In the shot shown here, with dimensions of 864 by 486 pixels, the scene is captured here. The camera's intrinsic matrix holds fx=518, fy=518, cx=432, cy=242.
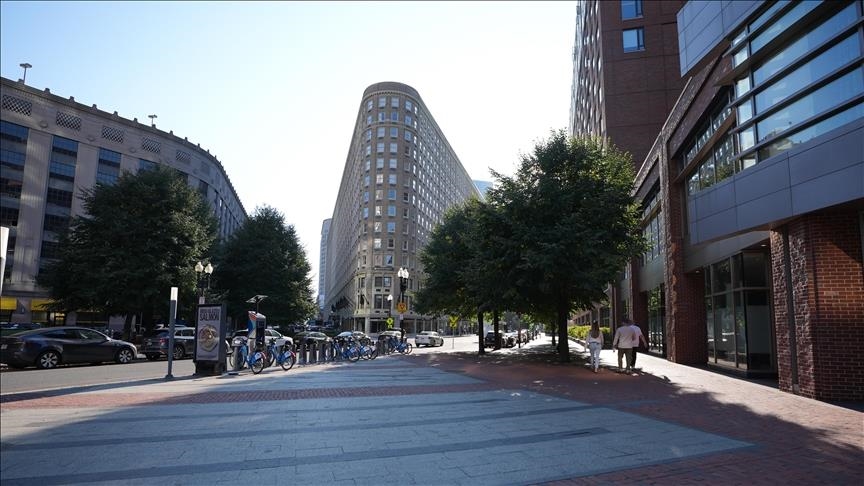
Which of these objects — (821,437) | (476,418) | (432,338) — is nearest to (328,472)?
(476,418)

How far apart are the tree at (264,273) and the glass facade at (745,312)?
114 feet

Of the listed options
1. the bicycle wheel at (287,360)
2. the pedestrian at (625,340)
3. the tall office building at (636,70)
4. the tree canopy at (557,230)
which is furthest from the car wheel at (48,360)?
the tall office building at (636,70)

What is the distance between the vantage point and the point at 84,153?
5281 cm

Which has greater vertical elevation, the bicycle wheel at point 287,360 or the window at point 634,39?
the window at point 634,39

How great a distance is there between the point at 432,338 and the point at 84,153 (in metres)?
40.2

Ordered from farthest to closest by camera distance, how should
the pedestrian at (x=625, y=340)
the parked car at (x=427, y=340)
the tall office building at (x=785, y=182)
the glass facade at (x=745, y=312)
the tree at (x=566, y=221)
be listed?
the parked car at (x=427, y=340)
the tree at (x=566, y=221)
the pedestrian at (x=625, y=340)
the glass facade at (x=745, y=312)
the tall office building at (x=785, y=182)

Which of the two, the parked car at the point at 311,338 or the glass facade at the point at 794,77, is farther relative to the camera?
the parked car at the point at 311,338

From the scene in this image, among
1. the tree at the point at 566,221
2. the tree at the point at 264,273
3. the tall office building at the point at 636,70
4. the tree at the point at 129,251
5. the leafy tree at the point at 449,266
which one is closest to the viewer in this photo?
the tree at the point at 566,221

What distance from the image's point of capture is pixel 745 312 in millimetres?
15781

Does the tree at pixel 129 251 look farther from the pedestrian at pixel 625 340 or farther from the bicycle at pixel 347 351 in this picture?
the pedestrian at pixel 625 340

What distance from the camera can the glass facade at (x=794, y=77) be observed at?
33.4 feet

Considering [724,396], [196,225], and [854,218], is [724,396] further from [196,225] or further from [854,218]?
[196,225]

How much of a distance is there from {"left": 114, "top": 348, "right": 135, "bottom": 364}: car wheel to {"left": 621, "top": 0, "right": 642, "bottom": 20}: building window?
129ft

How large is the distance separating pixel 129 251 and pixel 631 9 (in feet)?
129
